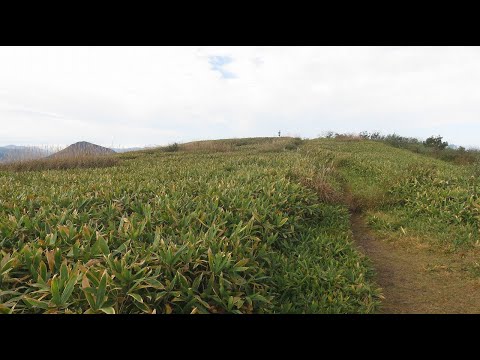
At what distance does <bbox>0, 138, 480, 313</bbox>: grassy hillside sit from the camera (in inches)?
104

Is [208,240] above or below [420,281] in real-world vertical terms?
above

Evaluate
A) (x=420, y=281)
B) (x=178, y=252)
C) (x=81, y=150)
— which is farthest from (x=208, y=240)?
(x=81, y=150)

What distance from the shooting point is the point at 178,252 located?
3096 millimetres

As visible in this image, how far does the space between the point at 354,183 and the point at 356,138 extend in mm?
15893

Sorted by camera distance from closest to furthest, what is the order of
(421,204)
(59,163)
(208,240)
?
(208,240) → (421,204) → (59,163)

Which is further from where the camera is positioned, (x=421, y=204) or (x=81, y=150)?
(x=81, y=150)

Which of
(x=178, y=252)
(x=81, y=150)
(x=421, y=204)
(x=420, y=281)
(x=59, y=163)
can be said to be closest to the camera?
(x=178, y=252)

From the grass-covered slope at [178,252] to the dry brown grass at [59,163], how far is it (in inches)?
236

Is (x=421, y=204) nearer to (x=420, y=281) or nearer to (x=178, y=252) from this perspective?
(x=420, y=281)

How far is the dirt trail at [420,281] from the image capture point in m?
3.79

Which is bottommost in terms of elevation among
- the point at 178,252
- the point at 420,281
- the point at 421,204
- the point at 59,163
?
the point at 420,281

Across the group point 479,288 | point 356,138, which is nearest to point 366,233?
point 479,288

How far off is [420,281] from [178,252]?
10.7ft

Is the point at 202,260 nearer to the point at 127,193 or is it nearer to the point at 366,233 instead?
the point at 127,193
